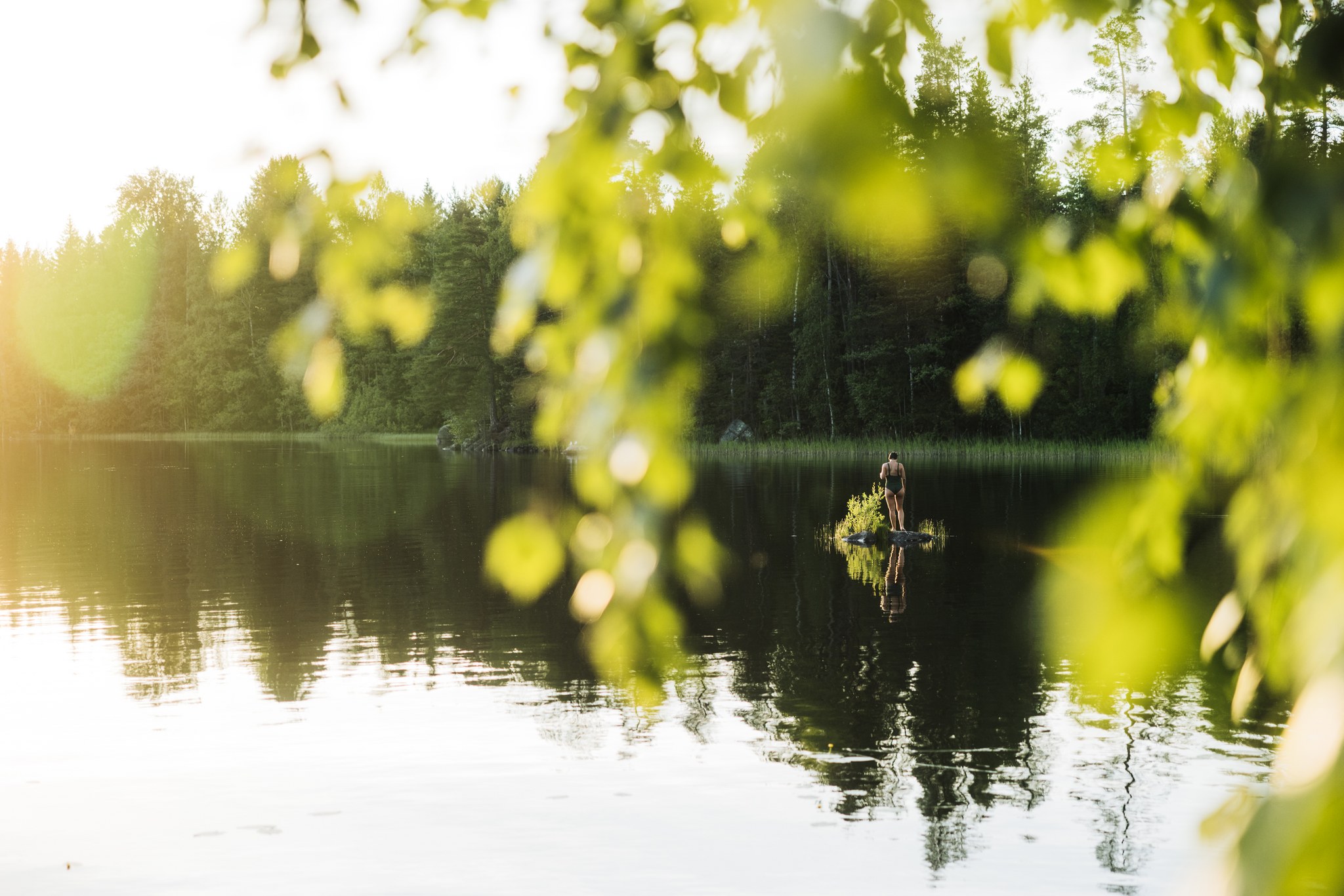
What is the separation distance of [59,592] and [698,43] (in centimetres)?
2105

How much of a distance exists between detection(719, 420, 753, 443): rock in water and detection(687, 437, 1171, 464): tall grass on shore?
378mm

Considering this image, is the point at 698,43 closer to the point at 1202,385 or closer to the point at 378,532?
the point at 1202,385

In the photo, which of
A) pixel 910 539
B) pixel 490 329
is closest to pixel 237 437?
pixel 490 329

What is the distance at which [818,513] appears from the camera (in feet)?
105

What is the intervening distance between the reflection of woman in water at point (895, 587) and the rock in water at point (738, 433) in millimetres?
41341

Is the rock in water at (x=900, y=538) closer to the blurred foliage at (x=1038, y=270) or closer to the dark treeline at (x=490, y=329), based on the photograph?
the dark treeline at (x=490, y=329)

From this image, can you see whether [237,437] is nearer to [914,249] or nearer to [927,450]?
[927,450]

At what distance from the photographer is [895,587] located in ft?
68.2

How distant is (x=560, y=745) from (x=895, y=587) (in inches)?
413

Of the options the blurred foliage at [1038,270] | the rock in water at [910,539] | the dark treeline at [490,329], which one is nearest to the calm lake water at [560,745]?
the blurred foliage at [1038,270]

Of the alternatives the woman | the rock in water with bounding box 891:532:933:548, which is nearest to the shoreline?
the rock in water with bounding box 891:532:933:548

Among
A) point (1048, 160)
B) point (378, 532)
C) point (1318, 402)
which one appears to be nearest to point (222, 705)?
point (1318, 402)

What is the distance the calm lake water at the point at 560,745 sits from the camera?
8680mm

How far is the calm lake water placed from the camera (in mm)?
8680
